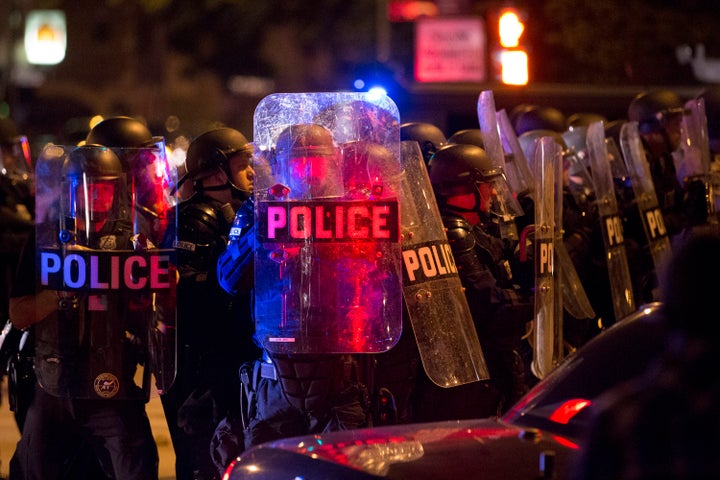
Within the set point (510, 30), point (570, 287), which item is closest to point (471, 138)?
point (570, 287)

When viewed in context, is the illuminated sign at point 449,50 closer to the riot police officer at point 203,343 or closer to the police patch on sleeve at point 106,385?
the riot police officer at point 203,343

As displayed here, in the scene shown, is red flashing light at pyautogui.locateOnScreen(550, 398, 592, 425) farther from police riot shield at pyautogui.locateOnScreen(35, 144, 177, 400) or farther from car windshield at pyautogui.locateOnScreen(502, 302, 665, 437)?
police riot shield at pyautogui.locateOnScreen(35, 144, 177, 400)

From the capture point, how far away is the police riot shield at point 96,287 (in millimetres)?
5387

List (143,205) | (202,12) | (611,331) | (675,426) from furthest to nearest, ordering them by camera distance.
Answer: (202,12), (143,205), (611,331), (675,426)

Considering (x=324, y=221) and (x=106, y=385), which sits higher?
(x=324, y=221)

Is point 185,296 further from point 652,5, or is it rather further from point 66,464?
point 652,5

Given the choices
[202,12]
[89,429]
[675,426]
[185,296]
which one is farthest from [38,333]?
[202,12]

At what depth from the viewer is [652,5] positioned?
2205cm

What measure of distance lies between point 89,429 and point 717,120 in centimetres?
649

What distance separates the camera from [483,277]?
6.05 metres

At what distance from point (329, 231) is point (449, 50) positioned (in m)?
14.2

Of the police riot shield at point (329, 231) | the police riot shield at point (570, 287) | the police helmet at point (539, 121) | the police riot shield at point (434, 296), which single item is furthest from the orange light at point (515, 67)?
the police riot shield at point (329, 231)

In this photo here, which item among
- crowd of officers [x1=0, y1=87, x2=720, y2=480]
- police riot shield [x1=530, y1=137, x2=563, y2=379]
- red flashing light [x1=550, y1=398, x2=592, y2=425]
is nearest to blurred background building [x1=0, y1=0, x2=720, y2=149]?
crowd of officers [x1=0, y1=87, x2=720, y2=480]

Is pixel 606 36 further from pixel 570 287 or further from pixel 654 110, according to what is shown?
pixel 570 287
